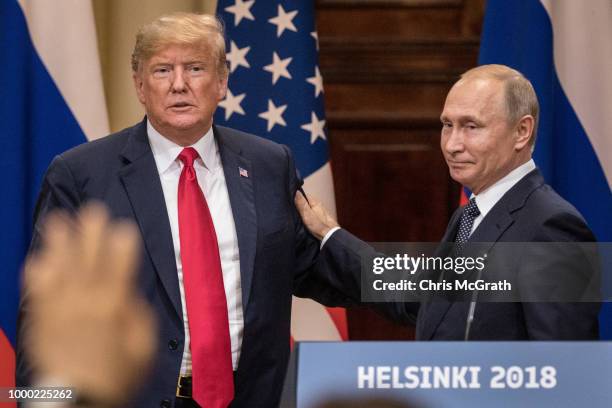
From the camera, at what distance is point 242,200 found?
1869mm

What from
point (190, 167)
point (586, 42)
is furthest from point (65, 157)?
point (586, 42)

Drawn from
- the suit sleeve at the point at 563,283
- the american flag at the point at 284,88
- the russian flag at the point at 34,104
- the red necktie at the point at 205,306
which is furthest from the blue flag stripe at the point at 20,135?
the suit sleeve at the point at 563,283

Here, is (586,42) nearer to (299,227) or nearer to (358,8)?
(358,8)

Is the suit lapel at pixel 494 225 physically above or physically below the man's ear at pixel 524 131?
below

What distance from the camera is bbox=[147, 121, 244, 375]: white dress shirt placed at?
5.87 ft

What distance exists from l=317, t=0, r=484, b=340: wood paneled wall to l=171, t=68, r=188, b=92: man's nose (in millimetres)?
1316

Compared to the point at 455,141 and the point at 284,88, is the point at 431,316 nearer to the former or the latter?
the point at 455,141

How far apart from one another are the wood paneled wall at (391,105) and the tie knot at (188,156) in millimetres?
1339

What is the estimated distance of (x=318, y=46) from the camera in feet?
10.3

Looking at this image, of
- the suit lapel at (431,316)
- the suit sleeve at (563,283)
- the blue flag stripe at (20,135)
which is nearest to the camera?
the suit sleeve at (563,283)

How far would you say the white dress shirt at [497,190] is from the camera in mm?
1731

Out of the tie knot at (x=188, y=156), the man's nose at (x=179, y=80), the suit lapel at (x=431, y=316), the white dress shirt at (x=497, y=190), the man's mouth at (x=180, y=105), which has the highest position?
the man's nose at (x=179, y=80)

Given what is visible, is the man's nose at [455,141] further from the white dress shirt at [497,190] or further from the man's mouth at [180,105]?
the man's mouth at [180,105]

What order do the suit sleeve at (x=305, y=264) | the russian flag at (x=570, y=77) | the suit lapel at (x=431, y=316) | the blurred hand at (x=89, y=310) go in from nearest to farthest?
the blurred hand at (x=89, y=310)
the suit lapel at (x=431, y=316)
the suit sleeve at (x=305, y=264)
the russian flag at (x=570, y=77)
